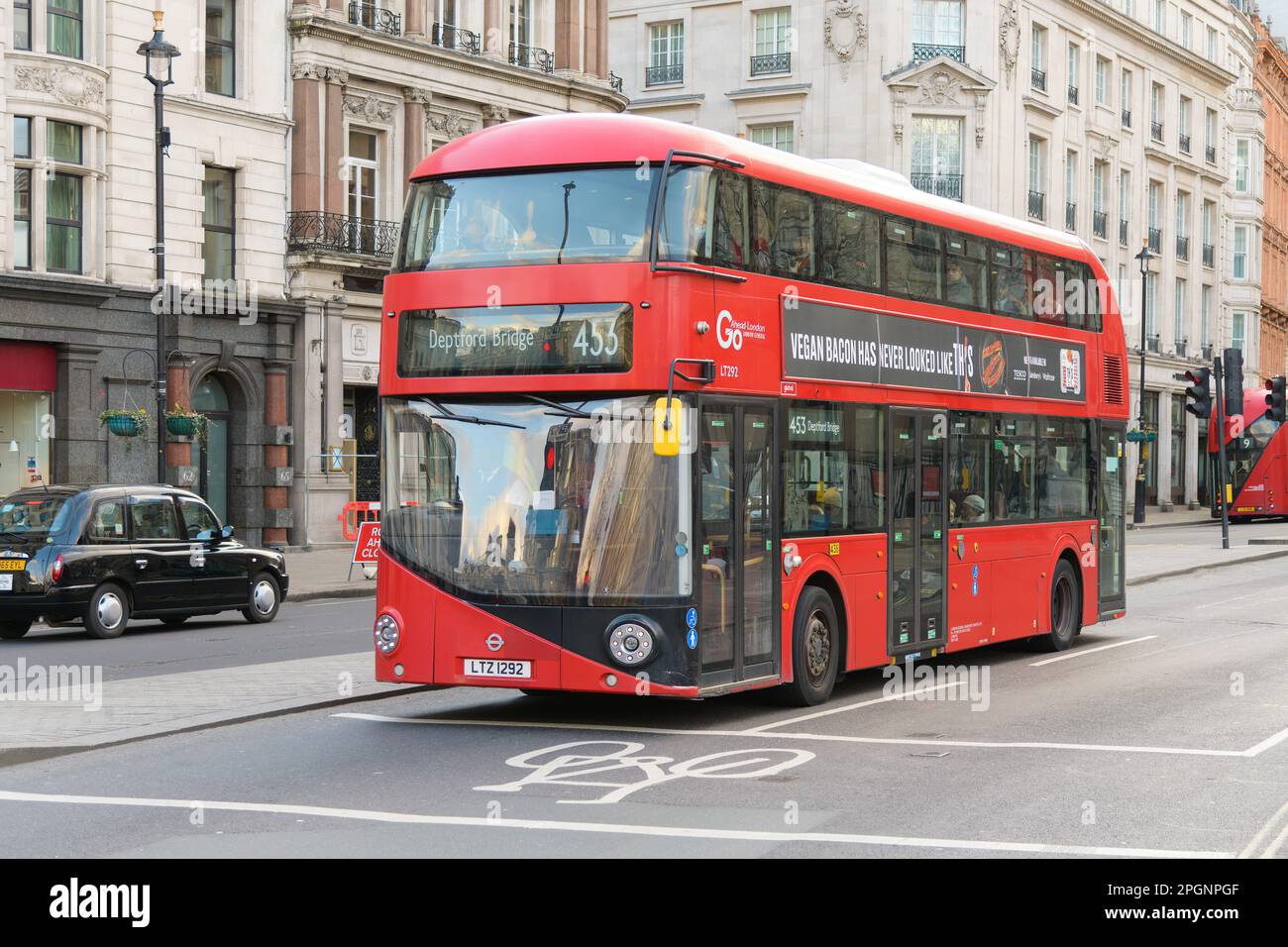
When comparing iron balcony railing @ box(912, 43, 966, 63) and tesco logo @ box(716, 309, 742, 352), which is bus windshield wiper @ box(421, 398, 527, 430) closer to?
tesco logo @ box(716, 309, 742, 352)

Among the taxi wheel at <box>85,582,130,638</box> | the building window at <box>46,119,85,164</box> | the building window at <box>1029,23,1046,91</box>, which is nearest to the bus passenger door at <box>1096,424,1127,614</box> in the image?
the taxi wheel at <box>85,582,130,638</box>

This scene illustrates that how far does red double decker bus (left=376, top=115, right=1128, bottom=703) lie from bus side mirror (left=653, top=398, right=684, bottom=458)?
0.06 feet

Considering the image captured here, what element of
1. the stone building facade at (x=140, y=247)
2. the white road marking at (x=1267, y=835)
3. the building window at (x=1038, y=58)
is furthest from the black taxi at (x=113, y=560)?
the building window at (x=1038, y=58)

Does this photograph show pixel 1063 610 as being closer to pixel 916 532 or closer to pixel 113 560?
pixel 916 532

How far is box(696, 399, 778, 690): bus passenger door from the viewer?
12.1 meters

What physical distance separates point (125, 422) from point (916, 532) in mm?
17815

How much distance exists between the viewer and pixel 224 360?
35.8 metres

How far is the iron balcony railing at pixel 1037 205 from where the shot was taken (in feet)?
199

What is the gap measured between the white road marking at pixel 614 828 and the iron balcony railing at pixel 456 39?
32643 millimetres

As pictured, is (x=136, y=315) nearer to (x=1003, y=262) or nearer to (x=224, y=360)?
(x=224, y=360)

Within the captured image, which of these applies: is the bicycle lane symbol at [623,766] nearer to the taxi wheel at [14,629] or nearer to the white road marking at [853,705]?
the white road marking at [853,705]

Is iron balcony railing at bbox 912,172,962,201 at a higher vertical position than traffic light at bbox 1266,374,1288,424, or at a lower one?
higher

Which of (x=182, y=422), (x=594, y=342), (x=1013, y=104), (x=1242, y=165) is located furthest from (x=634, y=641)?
(x=1242, y=165)
